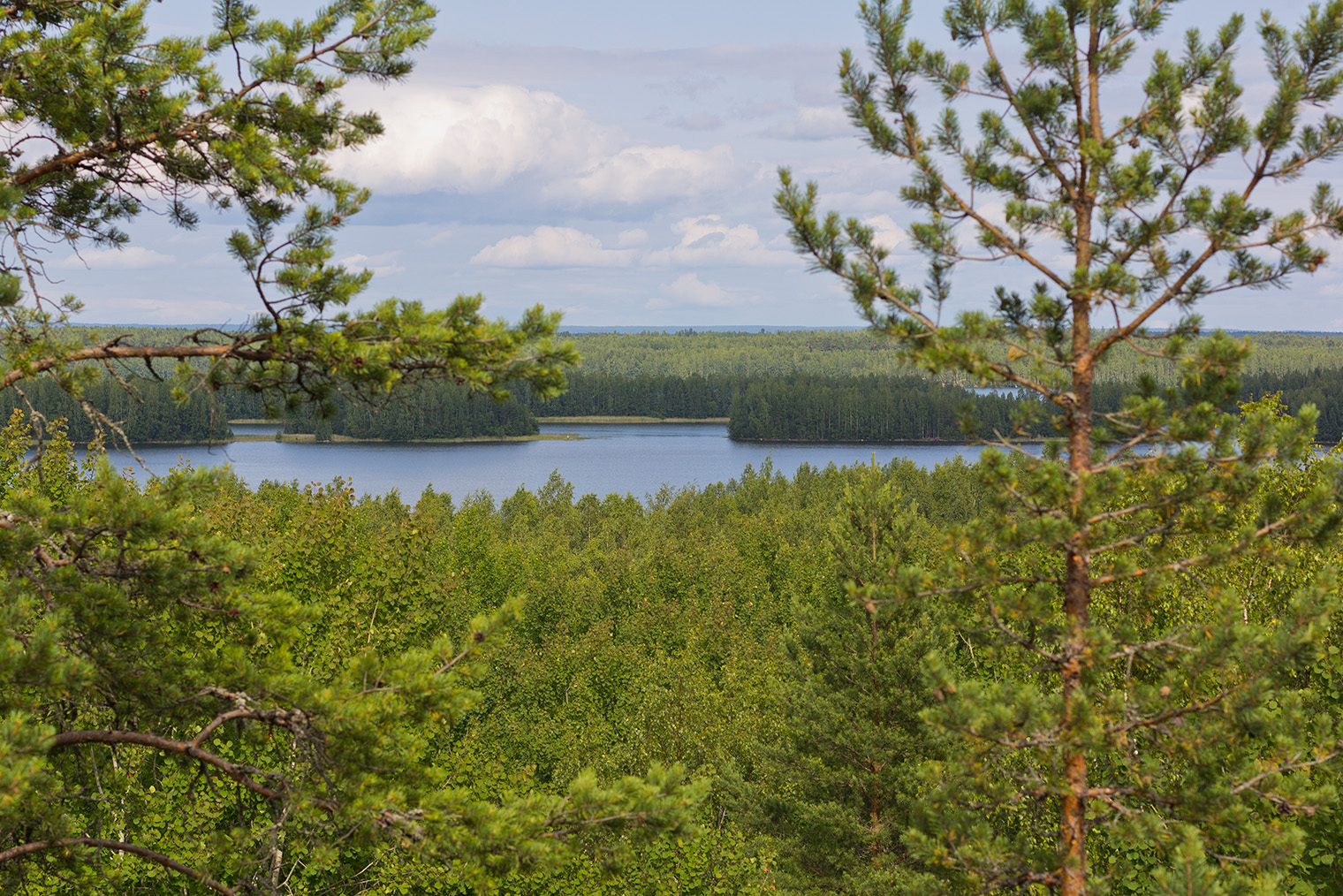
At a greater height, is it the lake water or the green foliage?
the green foliage

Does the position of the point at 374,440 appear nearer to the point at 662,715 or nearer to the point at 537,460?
the point at 537,460

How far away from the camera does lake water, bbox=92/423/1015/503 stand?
108500 mm

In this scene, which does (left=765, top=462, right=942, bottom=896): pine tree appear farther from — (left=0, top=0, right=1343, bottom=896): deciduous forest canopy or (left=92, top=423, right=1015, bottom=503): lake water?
(left=92, top=423, right=1015, bottom=503): lake water

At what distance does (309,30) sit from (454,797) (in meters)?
5.67

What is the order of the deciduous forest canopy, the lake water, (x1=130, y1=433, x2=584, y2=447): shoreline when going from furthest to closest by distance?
(x1=130, y1=433, x2=584, y2=447): shoreline < the lake water < the deciduous forest canopy

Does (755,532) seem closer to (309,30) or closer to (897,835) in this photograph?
(897,835)

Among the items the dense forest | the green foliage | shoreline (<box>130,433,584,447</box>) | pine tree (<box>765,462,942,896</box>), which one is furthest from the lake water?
the green foliage

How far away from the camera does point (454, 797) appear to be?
6.46 m

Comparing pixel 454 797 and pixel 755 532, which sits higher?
pixel 454 797

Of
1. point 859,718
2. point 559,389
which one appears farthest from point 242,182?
point 859,718

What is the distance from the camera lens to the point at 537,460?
138 meters

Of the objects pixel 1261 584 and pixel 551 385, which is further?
pixel 1261 584

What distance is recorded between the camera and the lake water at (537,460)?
108 meters

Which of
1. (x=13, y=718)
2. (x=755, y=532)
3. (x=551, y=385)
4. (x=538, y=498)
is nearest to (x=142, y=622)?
(x=13, y=718)
